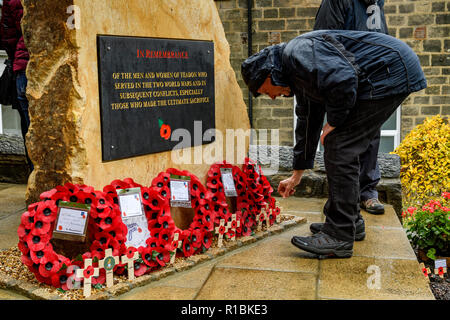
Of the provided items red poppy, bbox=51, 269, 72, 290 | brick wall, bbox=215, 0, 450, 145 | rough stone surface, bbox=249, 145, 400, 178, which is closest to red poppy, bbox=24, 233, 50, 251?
red poppy, bbox=51, 269, 72, 290

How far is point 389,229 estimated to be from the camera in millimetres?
3996

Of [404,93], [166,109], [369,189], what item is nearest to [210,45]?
[166,109]

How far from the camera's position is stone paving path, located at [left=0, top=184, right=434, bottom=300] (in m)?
2.82

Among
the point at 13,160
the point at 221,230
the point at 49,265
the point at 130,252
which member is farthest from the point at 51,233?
the point at 13,160

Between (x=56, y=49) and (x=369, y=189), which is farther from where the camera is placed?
(x=369, y=189)

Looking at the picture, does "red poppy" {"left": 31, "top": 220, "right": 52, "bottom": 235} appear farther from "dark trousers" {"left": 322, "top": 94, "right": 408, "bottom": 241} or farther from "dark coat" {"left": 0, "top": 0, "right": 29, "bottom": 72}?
"dark coat" {"left": 0, "top": 0, "right": 29, "bottom": 72}

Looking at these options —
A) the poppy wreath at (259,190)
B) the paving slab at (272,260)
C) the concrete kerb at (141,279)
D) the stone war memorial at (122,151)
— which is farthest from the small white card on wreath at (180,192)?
the poppy wreath at (259,190)

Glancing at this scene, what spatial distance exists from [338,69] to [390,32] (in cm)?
731

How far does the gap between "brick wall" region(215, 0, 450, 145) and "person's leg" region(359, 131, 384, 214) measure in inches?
224

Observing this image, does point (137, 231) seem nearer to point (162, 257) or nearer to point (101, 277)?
point (162, 257)

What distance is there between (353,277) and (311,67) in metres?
1.20

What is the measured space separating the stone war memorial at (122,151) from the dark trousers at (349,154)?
0.72m

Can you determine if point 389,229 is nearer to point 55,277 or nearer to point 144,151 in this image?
point 144,151

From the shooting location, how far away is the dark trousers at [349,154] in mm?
3191
